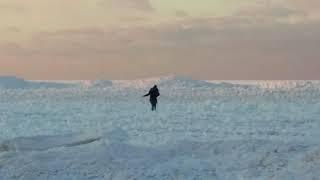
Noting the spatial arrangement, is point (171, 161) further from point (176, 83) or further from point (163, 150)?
point (176, 83)

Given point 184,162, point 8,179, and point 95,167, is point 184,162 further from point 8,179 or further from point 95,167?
point 8,179

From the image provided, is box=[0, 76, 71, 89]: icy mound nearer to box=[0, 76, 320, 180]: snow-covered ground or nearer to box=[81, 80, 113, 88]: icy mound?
box=[81, 80, 113, 88]: icy mound

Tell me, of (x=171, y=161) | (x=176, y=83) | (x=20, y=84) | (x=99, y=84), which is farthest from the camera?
(x=20, y=84)

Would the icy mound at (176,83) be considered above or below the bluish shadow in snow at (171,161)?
above

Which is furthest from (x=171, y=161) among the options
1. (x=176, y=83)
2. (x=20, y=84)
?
(x=20, y=84)

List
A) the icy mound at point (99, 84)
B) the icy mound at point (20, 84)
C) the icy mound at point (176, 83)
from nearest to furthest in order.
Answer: the icy mound at point (176, 83) < the icy mound at point (99, 84) < the icy mound at point (20, 84)

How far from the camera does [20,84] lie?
61.0 meters

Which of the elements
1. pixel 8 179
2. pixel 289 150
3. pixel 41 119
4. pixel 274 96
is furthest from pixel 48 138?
pixel 274 96

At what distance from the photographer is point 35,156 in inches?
472

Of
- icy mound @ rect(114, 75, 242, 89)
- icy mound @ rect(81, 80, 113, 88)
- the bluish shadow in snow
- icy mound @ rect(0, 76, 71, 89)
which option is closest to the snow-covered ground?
the bluish shadow in snow

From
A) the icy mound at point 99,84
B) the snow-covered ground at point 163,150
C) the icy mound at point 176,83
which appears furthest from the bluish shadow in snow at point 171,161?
the icy mound at point 99,84

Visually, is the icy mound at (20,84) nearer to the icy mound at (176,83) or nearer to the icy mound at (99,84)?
the icy mound at (99,84)

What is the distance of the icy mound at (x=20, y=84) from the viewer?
192 ft

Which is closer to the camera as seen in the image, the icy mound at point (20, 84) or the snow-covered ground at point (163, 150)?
the snow-covered ground at point (163, 150)
